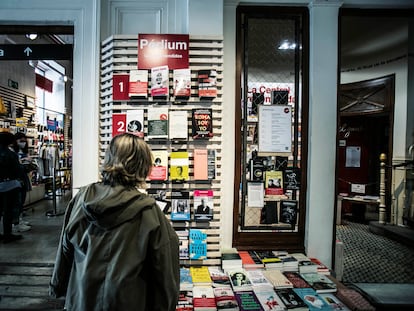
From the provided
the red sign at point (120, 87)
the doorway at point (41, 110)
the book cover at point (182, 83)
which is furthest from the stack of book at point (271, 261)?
the doorway at point (41, 110)

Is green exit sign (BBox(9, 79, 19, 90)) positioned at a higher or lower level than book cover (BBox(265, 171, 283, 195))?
higher

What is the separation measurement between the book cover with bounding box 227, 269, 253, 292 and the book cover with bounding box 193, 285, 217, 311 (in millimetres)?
245

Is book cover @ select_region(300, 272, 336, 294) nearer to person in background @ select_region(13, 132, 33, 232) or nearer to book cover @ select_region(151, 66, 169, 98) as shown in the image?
book cover @ select_region(151, 66, 169, 98)

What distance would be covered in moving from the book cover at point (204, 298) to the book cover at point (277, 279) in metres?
0.66

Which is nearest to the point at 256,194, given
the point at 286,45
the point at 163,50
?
the point at 286,45

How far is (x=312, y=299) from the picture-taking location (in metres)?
2.62

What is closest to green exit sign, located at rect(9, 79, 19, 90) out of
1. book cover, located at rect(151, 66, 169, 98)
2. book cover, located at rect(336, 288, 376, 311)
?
book cover, located at rect(151, 66, 169, 98)

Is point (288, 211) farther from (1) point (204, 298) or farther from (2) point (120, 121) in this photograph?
(2) point (120, 121)

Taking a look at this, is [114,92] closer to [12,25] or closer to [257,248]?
[12,25]

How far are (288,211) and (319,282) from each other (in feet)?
3.09

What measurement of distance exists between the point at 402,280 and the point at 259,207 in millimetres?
2279

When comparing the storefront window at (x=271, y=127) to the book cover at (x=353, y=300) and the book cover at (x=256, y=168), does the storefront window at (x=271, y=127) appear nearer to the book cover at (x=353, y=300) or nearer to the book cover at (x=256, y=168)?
the book cover at (x=256, y=168)

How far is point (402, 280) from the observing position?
381 cm

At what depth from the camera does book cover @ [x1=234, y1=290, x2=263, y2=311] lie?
245 centimetres
